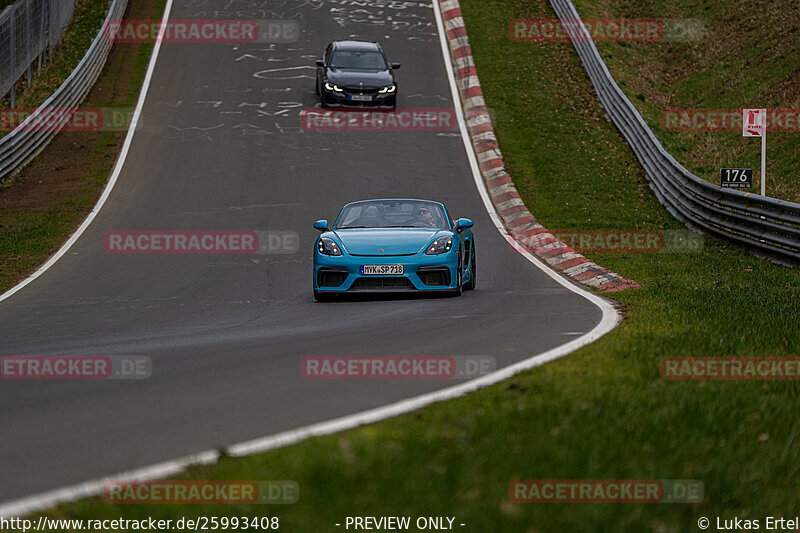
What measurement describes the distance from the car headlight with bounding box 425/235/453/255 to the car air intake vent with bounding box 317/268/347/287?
1.10 metres

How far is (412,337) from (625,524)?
5162 mm

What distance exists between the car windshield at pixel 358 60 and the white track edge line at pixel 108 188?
611 cm

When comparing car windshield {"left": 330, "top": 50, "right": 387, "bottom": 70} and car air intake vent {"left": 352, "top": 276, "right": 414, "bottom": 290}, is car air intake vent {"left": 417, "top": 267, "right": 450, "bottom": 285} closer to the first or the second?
car air intake vent {"left": 352, "top": 276, "right": 414, "bottom": 290}

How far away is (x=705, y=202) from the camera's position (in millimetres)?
19781

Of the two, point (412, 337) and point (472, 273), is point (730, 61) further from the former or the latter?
point (412, 337)

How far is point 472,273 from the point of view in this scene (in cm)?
1419

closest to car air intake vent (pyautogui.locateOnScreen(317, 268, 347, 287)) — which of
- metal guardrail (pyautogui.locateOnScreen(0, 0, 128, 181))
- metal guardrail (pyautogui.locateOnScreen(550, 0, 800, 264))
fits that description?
metal guardrail (pyautogui.locateOnScreen(550, 0, 800, 264))

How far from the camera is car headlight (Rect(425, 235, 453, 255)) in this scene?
1285cm

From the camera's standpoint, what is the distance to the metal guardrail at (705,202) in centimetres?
1620

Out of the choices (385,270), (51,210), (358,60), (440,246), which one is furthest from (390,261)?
(358,60)

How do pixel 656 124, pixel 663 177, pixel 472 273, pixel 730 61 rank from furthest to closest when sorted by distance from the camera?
pixel 730 61
pixel 656 124
pixel 663 177
pixel 472 273

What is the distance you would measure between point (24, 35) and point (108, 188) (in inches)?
381

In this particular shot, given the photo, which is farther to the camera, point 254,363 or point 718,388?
point 254,363

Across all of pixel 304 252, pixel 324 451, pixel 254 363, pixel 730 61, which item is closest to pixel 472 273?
pixel 304 252
